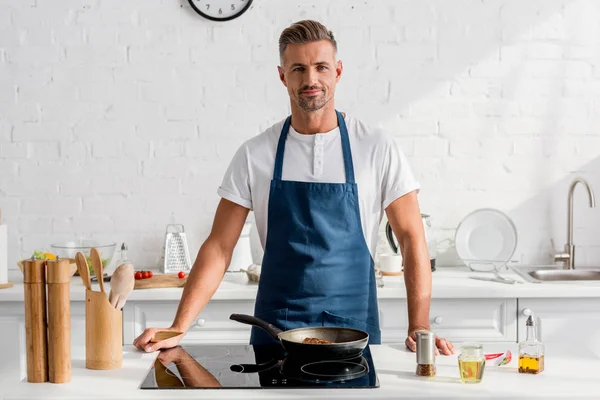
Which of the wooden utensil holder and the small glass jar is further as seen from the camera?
the wooden utensil holder

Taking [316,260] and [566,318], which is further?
[566,318]

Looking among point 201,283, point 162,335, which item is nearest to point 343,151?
point 201,283

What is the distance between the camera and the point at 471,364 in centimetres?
207

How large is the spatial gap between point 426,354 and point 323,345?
0.27 metres

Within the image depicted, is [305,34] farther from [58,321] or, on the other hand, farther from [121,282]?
[58,321]

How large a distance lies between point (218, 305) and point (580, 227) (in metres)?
2.01

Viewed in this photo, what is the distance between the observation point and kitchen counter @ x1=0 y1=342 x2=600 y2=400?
1.98m

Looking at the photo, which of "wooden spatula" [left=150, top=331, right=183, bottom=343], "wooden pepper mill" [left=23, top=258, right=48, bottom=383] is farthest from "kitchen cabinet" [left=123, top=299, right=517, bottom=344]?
"wooden pepper mill" [left=23, top=258, right=48, bottom=383]

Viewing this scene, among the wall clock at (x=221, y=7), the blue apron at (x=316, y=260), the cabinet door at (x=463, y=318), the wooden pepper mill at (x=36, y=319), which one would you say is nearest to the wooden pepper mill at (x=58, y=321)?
the wooden pepper mill at (x=36, y=319)

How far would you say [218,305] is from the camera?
12.4 ft

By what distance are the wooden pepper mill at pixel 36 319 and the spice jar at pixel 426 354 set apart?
96 cm

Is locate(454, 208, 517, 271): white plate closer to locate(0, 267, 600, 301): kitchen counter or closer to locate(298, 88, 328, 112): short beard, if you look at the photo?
locate(0, 267, 600, 301): kitchen counter

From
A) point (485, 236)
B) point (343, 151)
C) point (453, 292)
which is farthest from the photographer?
point (485, 236)

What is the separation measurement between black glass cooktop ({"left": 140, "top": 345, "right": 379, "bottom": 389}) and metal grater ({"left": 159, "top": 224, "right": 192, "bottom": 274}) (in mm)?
1799
